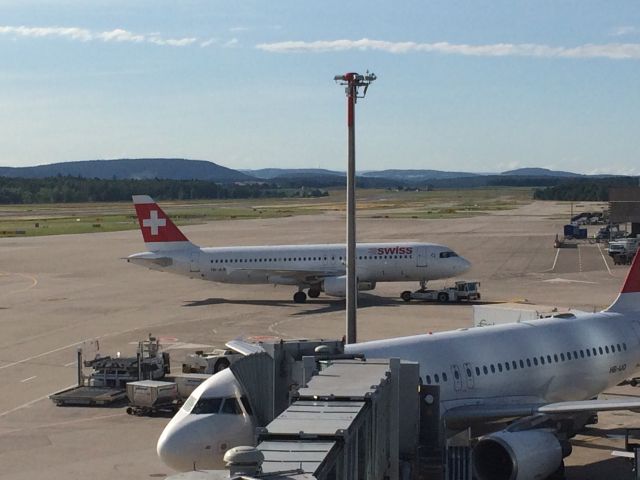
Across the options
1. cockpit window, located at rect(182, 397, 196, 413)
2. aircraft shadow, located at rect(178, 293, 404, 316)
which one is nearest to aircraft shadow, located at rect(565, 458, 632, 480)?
cockpit window, located at rect(182, 397, 196, 413)

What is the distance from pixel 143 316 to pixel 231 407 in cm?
4119

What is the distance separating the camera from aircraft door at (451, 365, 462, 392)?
91.8 feet

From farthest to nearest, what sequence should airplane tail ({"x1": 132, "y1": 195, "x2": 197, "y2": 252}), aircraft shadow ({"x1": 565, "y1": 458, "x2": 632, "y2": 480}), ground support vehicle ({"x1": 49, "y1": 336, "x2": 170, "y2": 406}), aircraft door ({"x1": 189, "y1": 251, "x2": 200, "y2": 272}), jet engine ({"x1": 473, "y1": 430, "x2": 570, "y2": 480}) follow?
1. airplane tail ({"x1": 132, "y1": 195, "x2": 197, "y2": 252})
2. aircraft door ({"x1": 189, "y1": 251, "x2": 200, "y2": 272})
3. ground support vehicle ({"x1": 49, "y1": 336, "x2": 170, "y2": 406})
4. aircraft shadow ({"x1": 565, "y1": 458, "x2": 632, "y2": 480})
5. jet engine ({"x1": 473, "y1": 430, "x2": 570, "y2": 480})

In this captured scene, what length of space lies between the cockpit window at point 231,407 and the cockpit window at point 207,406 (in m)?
0.12

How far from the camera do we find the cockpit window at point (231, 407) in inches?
907

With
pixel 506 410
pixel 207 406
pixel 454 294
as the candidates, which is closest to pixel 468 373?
pixel 506 410

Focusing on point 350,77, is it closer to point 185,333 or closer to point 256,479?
point 185,333

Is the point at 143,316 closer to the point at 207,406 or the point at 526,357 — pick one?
the point at 526,357

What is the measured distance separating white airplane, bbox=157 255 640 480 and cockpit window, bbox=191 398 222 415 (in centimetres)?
4

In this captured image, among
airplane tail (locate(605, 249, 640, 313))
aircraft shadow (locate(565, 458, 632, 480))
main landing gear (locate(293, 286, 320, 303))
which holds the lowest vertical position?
aircraft shadow (locate(565, 458, 632, 480))

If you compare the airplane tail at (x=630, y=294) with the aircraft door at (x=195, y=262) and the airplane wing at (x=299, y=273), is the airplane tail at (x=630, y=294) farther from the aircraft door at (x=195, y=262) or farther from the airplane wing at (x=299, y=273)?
the aircraft door at (x=195, y=262)

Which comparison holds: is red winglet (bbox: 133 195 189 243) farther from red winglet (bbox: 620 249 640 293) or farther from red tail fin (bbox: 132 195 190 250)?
red winglet (bbox: 620 249 640 293)

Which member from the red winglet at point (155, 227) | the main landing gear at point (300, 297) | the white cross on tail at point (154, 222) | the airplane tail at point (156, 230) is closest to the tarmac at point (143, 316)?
the main landing gear at point (300, 297)

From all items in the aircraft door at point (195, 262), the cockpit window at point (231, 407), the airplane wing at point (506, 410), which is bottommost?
the airplane wing at point (506, 410)
